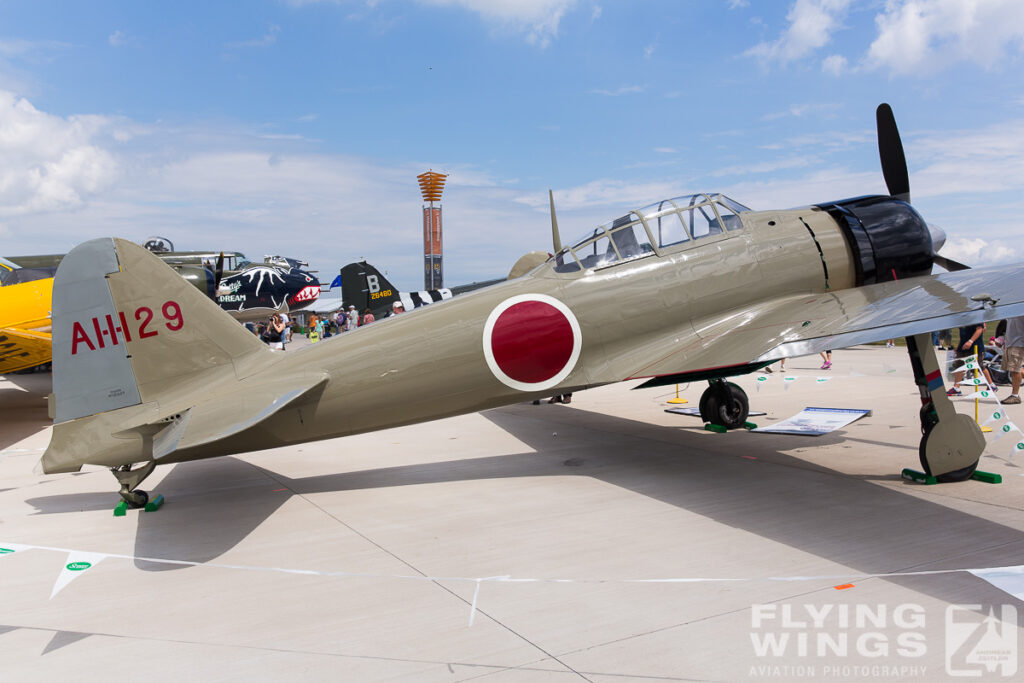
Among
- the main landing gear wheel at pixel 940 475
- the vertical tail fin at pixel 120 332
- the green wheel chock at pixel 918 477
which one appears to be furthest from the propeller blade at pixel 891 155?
the vertical tail fin at pixel 120 332

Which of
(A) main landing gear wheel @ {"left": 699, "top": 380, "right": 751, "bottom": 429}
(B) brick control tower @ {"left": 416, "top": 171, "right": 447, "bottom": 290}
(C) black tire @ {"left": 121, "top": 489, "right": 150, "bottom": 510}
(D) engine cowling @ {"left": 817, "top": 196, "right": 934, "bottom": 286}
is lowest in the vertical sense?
(C) black tire @ {"left": 121, "top": 489, "right": 150, "bottom": 510}

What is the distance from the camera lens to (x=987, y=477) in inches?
226

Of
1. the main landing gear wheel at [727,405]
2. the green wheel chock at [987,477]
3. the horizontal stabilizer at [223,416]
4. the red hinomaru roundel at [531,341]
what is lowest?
the green wheel chock at [987,477]

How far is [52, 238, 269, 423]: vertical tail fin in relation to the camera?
17.3 feet

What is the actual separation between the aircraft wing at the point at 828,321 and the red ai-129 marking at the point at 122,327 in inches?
153

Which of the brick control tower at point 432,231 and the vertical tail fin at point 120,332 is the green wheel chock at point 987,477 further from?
the brick control tower at point 432,231

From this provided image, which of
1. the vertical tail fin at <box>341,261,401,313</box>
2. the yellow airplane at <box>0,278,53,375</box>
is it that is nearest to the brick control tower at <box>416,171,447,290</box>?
Result: the vertical tail fin at <box>341,261,401,313</box>

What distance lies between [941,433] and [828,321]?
134 cm

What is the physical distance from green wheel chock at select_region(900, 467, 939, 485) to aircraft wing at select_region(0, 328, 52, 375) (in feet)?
39.7

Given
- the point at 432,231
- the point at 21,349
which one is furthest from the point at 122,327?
the point at 432,231

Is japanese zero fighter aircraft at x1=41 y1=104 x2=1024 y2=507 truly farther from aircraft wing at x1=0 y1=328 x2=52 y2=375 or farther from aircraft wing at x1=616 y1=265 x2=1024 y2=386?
aircraft wing at x1=0 y1=328 x2=52 y2=375

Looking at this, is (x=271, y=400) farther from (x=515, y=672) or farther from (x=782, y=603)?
(x=782, y=603)

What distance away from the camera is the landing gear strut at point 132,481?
549 cm

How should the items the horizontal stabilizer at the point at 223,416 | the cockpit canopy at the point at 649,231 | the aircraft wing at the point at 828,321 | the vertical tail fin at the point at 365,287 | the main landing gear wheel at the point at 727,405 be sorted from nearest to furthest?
the horizontal stabilizer at the point at 223,416 < the aircraft wing at the point at 828,321 < the cockpit canopy at the point at 649,231 < the main landing gear wheel at the point at 727,405 < the vertical tail fin at the point at 365,287
